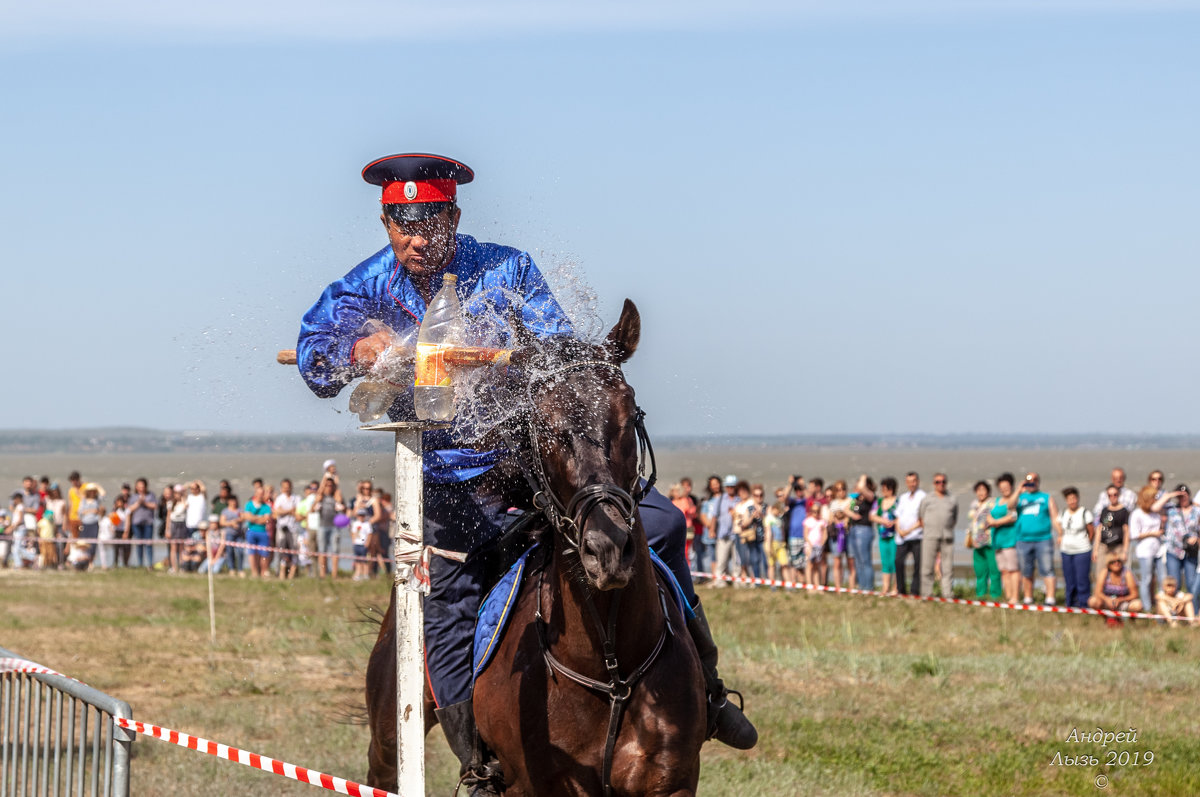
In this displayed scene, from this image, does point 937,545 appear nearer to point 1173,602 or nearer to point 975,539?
point 975,539

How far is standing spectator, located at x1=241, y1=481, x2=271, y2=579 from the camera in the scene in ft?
74.3

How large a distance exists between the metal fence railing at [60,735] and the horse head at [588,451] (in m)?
2.10

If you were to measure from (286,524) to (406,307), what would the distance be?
715 inches

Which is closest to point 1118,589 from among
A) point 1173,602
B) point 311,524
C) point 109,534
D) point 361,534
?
point 1173,602

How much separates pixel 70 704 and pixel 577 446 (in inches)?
116

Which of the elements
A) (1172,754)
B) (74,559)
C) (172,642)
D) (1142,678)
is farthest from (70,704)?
(74,559)

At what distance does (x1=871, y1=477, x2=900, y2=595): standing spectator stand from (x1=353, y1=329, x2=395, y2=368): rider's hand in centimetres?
1429

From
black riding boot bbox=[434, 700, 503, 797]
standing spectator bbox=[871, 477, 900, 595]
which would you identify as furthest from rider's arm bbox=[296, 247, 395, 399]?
standing spectator bbox=[871, 477, 900, 595]

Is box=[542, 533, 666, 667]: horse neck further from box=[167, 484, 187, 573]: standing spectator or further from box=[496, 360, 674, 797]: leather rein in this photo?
box=[167, 484, 187, 573]: standing spectator

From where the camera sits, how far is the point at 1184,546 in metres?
14.4

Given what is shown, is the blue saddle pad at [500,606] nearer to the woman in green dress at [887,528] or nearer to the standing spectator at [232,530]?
the woman in green dress at [887,528]

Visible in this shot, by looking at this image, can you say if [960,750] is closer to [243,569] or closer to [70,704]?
[70,704]

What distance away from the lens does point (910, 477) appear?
59.1 feet

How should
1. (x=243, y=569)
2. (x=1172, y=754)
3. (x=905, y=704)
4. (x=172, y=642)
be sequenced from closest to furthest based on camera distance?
(x=1172, y=754) < (x=905, y=704) < (x=172, y=642) < (x=243, y=569)
